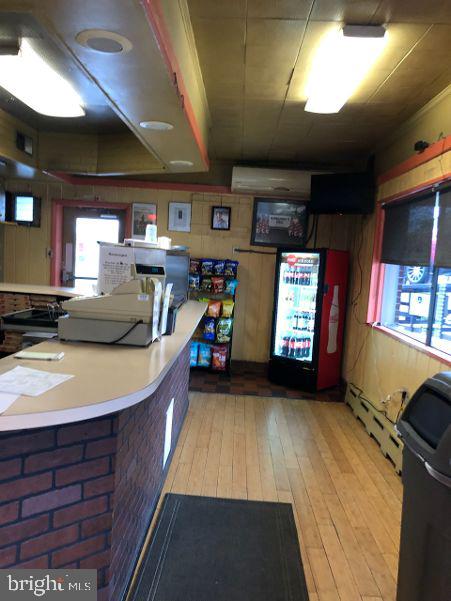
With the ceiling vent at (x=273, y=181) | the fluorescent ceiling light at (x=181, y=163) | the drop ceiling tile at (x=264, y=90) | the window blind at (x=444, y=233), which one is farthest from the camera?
the ceiling vent at (x=273, y=181)

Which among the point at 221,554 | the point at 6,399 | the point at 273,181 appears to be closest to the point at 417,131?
the point at 273,181

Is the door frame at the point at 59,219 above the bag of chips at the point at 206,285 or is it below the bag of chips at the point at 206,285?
above

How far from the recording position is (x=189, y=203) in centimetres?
566

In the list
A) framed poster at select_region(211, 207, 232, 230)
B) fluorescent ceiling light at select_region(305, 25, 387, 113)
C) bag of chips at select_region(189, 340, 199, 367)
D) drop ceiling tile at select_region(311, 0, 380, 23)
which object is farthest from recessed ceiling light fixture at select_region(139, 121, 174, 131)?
bag of chips at select_region(189, 340, 199, 367)

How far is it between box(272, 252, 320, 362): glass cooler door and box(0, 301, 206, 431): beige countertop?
2815mm

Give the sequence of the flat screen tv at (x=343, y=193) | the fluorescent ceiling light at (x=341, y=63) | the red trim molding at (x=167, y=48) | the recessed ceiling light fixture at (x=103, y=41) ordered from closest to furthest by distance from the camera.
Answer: the red trim molding at (x=167, y=48), the recessed ceiling light fixture at (x=103, y=41), the fluorescent ceiling light at (x=341, y=63), the flat screen tv at (x=343, y=193)

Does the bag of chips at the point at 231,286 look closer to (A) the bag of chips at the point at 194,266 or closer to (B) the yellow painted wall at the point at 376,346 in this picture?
(A) the bag of chips at the point at 194,266

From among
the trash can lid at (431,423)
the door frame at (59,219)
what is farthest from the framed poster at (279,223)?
the trash can lid at (431,423)

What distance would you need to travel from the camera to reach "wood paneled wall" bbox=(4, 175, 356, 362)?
18.4 feet

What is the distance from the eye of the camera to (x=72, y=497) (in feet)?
5.18

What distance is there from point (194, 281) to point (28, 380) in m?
3.89

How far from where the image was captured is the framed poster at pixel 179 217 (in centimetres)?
566

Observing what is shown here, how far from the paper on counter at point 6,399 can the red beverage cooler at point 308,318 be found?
12.9ft

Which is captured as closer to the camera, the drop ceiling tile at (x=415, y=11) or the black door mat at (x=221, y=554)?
the black door mat at (x=221, y=554)
